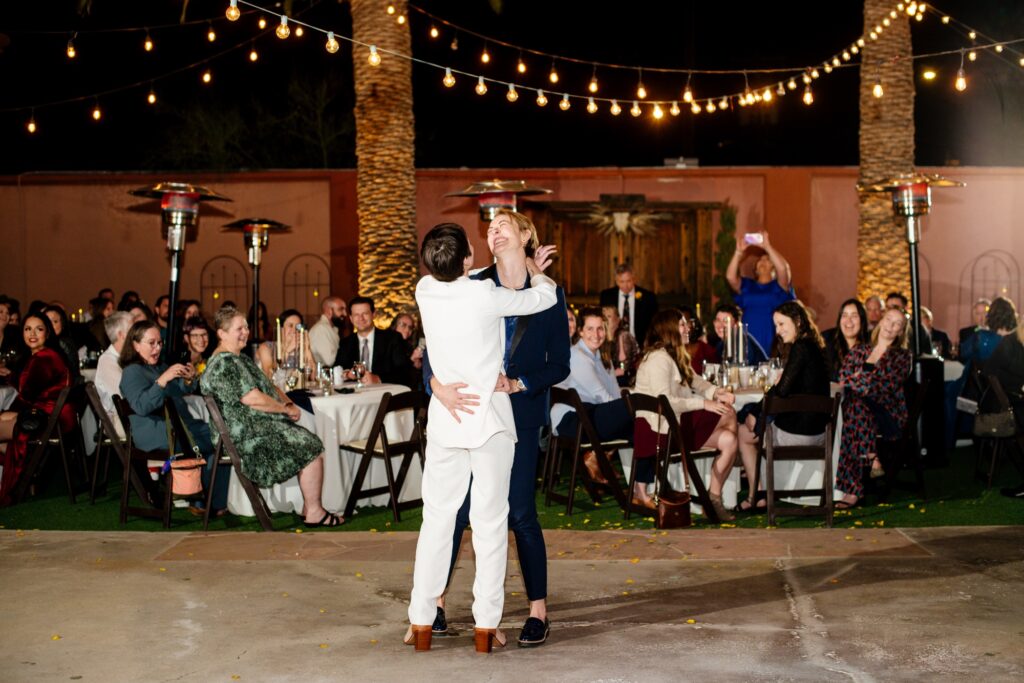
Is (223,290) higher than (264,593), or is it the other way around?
(223,290)

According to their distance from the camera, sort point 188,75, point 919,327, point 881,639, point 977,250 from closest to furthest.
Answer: point 881,639, point 919,327, point 977,250, point 188,75

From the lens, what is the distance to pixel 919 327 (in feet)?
34.4

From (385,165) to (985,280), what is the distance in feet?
29.0

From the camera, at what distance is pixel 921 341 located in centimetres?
1059

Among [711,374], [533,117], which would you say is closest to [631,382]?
[711,374]

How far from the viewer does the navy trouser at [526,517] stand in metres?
4.90

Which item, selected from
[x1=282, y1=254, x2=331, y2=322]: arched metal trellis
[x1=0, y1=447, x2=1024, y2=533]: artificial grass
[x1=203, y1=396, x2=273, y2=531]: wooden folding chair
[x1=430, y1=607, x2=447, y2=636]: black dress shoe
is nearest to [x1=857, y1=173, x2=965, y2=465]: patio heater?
[x1=0, y1=447, x2=1024, y2=533]: artificial grass

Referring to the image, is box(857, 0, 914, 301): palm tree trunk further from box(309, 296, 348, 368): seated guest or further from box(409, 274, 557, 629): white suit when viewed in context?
box(409, 274, 557, 629): white suit

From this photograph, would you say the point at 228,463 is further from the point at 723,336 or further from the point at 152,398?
the point at 723,336

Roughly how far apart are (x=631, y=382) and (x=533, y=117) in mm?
21270

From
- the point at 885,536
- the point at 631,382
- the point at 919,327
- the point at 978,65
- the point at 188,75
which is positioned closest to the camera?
the point at 885,536

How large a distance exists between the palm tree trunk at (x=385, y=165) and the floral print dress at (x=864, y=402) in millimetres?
6719

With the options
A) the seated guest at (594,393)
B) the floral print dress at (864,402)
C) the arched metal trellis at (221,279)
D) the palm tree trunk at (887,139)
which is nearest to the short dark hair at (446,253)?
the seated guest at (594,393)

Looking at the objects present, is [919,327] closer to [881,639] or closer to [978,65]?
[881,639]
